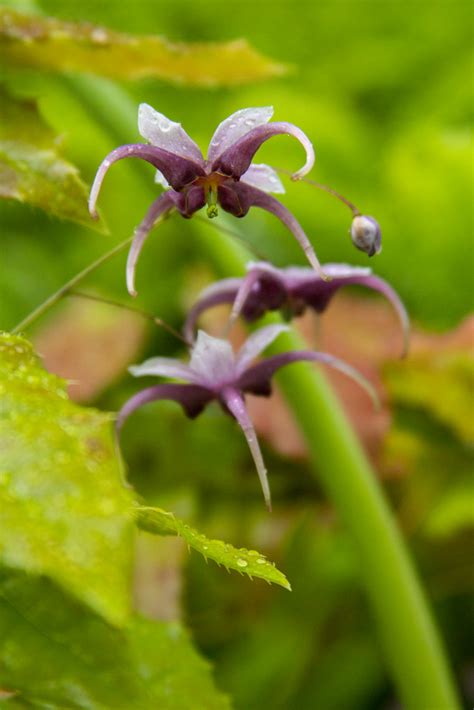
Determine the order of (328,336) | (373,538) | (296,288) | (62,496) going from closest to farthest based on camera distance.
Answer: (62,496) < (296,288) < (373,538) < (328,336)

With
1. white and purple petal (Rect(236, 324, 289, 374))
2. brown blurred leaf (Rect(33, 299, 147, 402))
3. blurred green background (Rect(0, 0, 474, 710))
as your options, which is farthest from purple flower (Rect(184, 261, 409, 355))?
brown blurred leaf (Rect(33, 299, 147, 402))

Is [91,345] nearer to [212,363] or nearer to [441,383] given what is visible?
[441,383]

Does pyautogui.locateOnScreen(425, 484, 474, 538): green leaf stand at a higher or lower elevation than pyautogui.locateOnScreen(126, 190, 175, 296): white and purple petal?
lower

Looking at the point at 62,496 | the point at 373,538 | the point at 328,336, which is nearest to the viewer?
the point at 62,496

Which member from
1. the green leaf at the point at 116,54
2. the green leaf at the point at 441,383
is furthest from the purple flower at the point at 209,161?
the green leaf at the point at 441,383

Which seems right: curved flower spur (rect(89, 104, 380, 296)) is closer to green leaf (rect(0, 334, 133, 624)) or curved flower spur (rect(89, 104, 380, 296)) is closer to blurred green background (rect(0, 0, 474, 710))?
green leaf (rect(0, 334, 133, 624))

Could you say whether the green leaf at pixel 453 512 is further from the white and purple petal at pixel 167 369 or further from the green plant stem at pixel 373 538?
the white and purple petal at pixel 167 369

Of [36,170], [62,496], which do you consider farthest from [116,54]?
[62,496]
